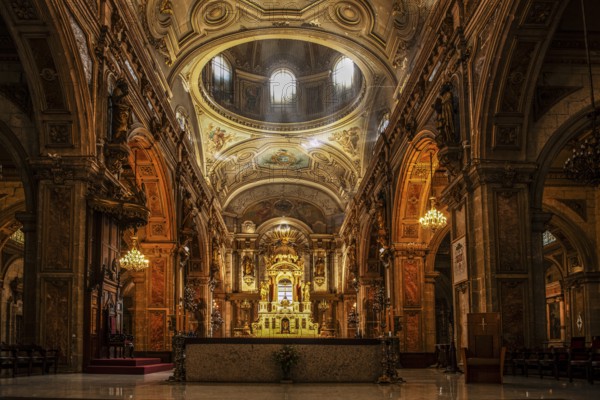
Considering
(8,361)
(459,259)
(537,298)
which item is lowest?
(8,361)

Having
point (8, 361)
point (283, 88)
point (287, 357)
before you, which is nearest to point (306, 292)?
Result: point (283, 88)

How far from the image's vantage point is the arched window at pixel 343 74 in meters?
32.8

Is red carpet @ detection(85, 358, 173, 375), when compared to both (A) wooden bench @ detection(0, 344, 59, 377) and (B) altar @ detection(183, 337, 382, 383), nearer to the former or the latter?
(A) wooden bench @ detection(0, 344, 59, 377)

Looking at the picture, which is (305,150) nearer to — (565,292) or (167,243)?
(167,243)

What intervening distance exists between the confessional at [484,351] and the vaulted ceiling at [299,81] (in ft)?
32.6

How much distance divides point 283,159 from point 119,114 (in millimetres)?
23172

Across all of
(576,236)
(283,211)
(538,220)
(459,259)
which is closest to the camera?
(538,220)

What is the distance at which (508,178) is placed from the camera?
14836 millimetres

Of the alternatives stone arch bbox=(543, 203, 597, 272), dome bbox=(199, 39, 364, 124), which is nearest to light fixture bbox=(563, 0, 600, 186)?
stone arch bbox=(543, 203, 597, 272)

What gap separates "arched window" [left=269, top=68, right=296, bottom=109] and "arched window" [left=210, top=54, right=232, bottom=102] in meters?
2.36

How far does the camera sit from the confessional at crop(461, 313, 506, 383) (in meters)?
12.7

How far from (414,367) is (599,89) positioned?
10219mm

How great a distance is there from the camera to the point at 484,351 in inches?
516

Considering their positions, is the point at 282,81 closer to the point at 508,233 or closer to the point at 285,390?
the point at 508,233
